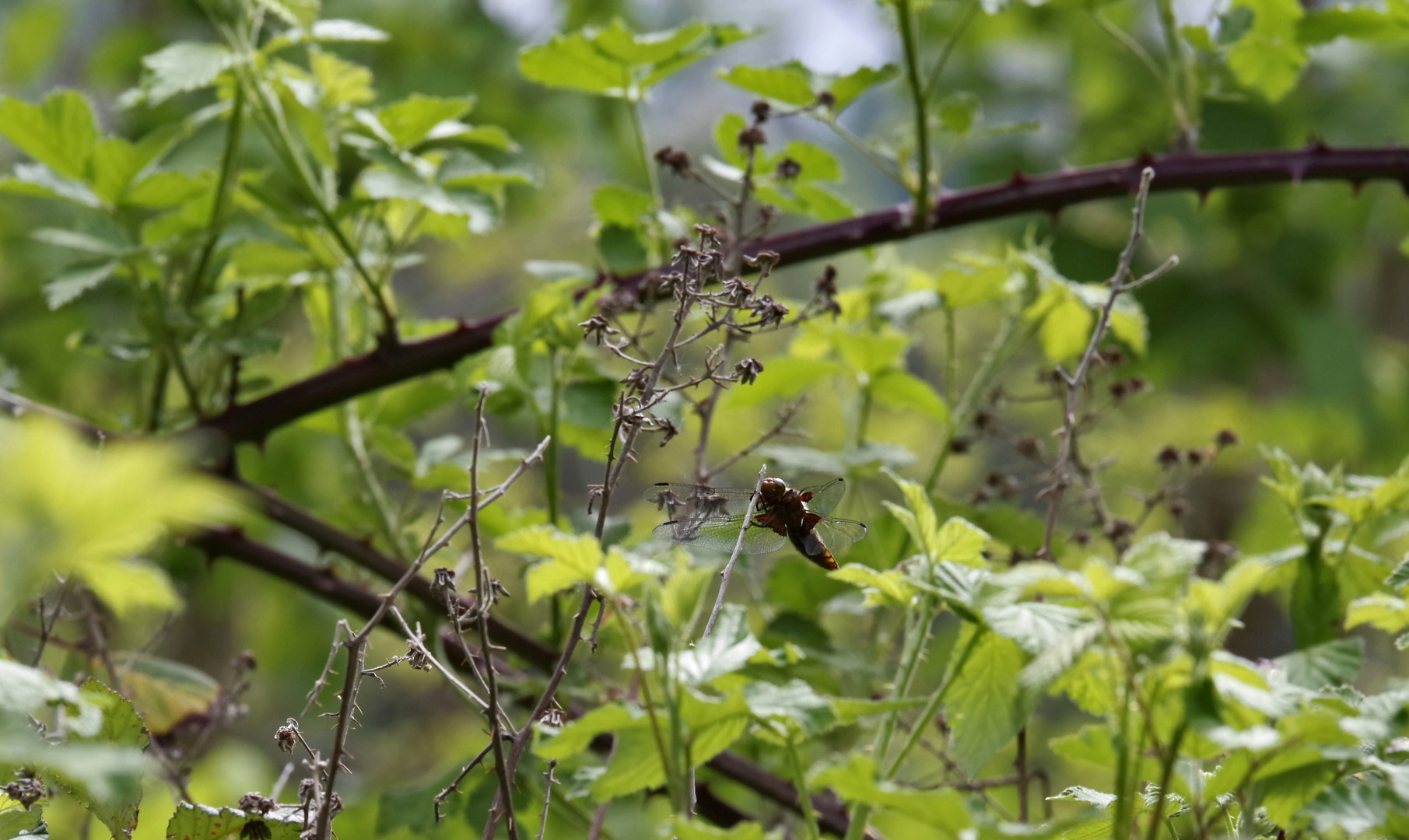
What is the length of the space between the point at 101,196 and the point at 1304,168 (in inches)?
50.8

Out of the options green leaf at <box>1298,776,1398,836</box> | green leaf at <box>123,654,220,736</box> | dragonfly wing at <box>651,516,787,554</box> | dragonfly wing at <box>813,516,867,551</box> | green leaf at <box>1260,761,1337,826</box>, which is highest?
green leaf at <box>1298,776,1398,836</box>

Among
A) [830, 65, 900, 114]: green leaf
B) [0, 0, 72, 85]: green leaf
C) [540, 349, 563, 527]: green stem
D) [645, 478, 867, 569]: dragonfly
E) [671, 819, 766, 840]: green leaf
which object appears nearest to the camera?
[671, 819, 766, 840]: green leaf

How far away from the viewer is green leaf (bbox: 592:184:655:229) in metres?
1.15

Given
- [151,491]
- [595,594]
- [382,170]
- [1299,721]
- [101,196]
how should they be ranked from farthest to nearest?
[101,196], [382,170], [595,594], [1299,721], [151,491]

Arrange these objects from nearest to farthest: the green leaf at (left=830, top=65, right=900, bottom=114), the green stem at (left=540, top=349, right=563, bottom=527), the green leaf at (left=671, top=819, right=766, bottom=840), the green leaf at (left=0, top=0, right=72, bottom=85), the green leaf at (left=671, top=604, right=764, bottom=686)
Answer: the green leaf at (left=671, top=819, right=766, bottom=840) → the green leaf at (left=671, top=604, right=764, bottom=686) → the green stem at (left=540, top=349, right=563, bottom=527) → the green leaf at (left=830, top=65, right=900, bottom=114) → the green leaf at (left=0, top=0, right=72, bottom=85)

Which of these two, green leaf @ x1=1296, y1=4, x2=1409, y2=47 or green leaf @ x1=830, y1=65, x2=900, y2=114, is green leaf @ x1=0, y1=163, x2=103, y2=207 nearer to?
green leaf @ x1=830, y1=65, x2=900, y2=114

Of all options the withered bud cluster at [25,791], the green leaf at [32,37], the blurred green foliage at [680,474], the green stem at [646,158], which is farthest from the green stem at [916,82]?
the green leaf at [32,37]

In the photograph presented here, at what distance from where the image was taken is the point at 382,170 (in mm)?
1132

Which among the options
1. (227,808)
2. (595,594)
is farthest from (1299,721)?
(227,808)

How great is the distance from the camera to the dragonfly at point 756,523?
2.91 feet

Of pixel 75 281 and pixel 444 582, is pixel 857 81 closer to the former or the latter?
pixel 444 582

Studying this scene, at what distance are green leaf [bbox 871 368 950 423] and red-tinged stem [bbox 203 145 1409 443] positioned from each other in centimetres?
14

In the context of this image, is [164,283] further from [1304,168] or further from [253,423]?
[1304,168]

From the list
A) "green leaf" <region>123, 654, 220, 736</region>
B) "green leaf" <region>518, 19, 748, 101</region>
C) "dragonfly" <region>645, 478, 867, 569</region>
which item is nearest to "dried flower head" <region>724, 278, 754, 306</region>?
"dragonfly" <region>645, 478, 867, 569</region>
